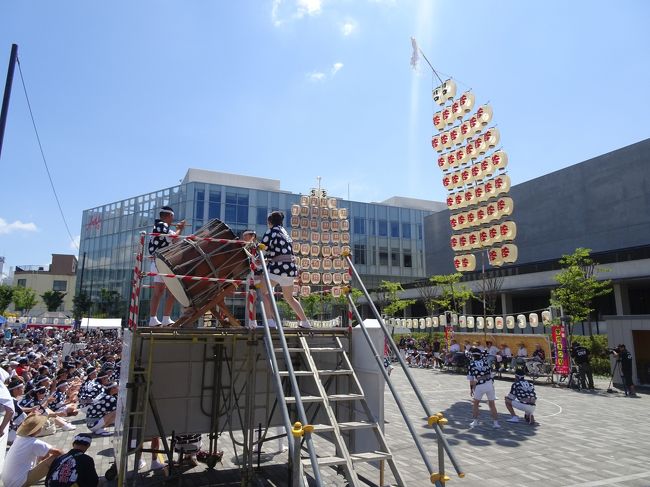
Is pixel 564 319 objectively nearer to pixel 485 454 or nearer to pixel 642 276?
pixel 642 276

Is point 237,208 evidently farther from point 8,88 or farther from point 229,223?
point 8,88

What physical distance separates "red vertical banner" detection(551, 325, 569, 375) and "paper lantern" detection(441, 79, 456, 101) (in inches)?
665

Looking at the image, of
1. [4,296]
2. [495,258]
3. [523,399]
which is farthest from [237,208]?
[523,399]

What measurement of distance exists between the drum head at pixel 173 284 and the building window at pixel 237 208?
4184 cm

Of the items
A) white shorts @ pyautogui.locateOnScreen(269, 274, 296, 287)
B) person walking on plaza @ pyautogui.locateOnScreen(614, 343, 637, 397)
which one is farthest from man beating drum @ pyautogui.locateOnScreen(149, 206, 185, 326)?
person walking on plaza @ pyautogui.locateOnScreen(614, 343, 637, 397)

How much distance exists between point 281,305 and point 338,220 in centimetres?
1985

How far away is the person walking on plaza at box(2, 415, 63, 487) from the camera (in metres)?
6.53

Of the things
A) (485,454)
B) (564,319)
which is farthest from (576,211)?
(485,454)

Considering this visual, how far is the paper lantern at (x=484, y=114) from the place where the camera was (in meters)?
26.7

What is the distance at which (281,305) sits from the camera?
4419 centimetres

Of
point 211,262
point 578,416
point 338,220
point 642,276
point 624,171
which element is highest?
point 624,171

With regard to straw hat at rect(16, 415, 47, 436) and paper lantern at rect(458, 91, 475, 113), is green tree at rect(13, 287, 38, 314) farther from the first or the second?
straw hat at rect(16, 415, 47, 436)

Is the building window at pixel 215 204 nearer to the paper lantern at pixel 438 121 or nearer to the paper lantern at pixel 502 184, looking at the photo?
the paper lantern at pixel 438 121

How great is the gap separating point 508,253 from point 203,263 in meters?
23.0
